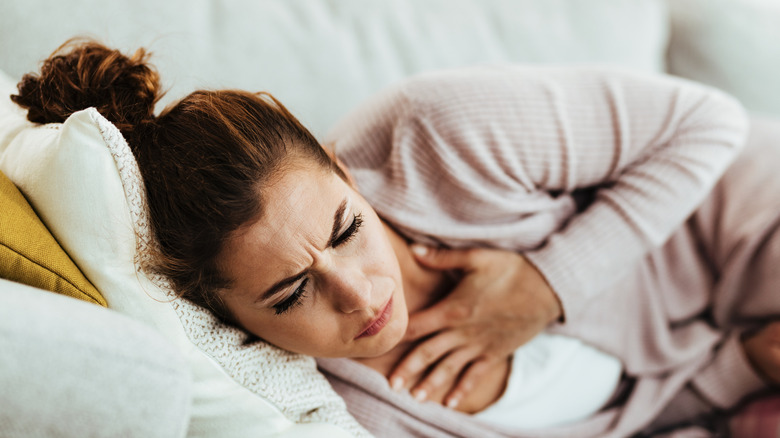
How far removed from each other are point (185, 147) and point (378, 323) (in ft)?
1.08

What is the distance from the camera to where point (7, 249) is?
0.54m

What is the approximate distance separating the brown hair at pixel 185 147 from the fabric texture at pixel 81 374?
0.52 ft

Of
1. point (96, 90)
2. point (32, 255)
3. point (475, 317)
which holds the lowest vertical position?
point (475, 317)

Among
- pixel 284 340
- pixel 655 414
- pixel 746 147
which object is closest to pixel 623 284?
pixel 655 414

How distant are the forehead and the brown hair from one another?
0.5 inches

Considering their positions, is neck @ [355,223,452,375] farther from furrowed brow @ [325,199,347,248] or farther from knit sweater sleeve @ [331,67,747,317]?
furrowed brow @ [325,199,347,248]

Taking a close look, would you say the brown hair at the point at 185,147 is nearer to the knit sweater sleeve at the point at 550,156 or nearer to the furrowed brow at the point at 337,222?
the furrowed brow at the point at 337,222

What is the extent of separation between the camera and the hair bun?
2.20 ft

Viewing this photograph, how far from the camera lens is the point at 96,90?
671 millimetres

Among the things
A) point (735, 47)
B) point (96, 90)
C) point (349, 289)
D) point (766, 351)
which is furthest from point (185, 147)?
point (735, 47)

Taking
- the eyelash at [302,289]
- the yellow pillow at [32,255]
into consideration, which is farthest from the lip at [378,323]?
the yellow pillow at [32,255]

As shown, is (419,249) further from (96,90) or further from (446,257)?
(96,90)

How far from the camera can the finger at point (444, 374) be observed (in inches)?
36.3

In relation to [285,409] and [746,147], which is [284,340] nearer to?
[285,409]
